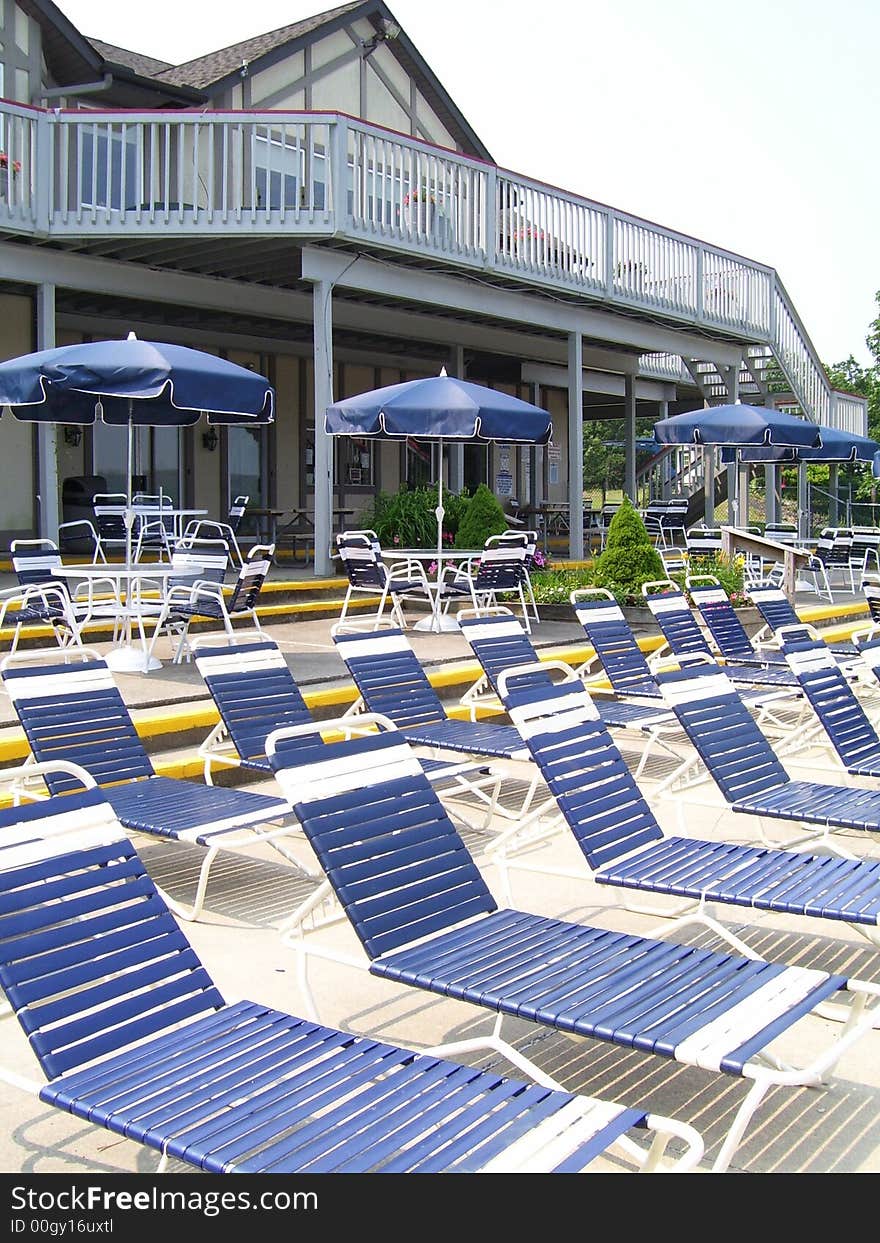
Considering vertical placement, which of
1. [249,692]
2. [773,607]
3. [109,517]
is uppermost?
[109,517]

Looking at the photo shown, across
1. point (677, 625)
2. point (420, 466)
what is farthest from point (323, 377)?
point (420, 466)

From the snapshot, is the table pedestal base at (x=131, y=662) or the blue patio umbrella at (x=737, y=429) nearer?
the table pedestal base at (x=131, y=662)

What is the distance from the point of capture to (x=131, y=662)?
9336mm

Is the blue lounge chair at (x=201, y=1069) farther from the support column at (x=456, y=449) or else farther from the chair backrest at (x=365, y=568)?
the support column at (x=456, y=449)

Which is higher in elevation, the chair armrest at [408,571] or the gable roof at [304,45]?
the gable roof at [304,45]

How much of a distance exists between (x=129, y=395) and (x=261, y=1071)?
6.55 m

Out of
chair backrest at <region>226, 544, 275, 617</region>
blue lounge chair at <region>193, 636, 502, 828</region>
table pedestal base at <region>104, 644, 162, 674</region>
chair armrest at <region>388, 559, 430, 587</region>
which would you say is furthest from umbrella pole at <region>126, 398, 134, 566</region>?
blue lounge chair at <region>193, 636, 502, 828</region>

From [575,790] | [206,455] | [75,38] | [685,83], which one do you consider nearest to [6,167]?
[75,38]

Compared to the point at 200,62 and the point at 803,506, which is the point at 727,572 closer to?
the point at 803,506

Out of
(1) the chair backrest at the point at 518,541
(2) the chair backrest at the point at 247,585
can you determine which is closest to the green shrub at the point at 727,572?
(1) the chair backrest at the point at 518,541

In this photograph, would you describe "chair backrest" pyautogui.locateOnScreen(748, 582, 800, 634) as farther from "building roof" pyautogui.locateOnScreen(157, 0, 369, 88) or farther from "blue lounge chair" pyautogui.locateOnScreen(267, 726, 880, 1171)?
"building roof" pyautogui.locateOnScreen(157, 0, 369, 88)

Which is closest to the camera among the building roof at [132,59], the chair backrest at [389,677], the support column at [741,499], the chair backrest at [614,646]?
the chair backrest at [389,677]

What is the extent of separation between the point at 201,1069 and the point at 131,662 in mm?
6661

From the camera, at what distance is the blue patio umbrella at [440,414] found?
11.1 meters
